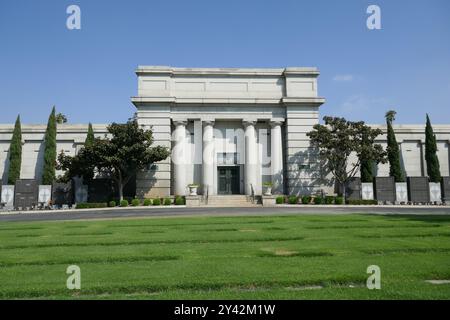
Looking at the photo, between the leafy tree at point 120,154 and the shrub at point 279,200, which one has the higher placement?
the leafy tree at point 120,154

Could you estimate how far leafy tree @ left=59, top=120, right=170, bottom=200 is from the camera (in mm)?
32625

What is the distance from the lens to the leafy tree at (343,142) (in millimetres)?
34100

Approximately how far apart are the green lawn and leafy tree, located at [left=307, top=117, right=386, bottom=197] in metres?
22.5

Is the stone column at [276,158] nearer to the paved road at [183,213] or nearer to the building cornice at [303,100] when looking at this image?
the building cornice at [303,100]

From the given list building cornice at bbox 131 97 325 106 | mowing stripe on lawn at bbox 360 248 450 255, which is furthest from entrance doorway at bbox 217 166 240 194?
mowing stripe on lawn at bbox 360 248 450 255

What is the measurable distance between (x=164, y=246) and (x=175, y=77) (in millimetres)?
31934

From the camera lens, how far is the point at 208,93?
3925cm

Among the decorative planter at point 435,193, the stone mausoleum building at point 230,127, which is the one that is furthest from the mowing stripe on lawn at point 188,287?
the decorative planter at point 435,193

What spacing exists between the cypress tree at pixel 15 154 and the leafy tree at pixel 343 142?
32670 millimetres

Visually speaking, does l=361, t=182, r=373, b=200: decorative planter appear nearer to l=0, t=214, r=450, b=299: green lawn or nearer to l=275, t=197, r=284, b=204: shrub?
l=275, t=197, r=284, b=204: shrub

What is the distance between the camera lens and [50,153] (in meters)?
39.0

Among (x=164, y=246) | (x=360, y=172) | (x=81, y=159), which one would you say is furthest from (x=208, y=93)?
(x=164, y=246)

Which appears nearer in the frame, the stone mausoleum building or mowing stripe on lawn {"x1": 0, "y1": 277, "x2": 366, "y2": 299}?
mowing stripe on lawn {"x1": 0, "y1": 277, "x2": 366, "y2": 299}

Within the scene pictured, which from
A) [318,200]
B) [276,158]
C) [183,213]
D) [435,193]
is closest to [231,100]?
[276,158]
